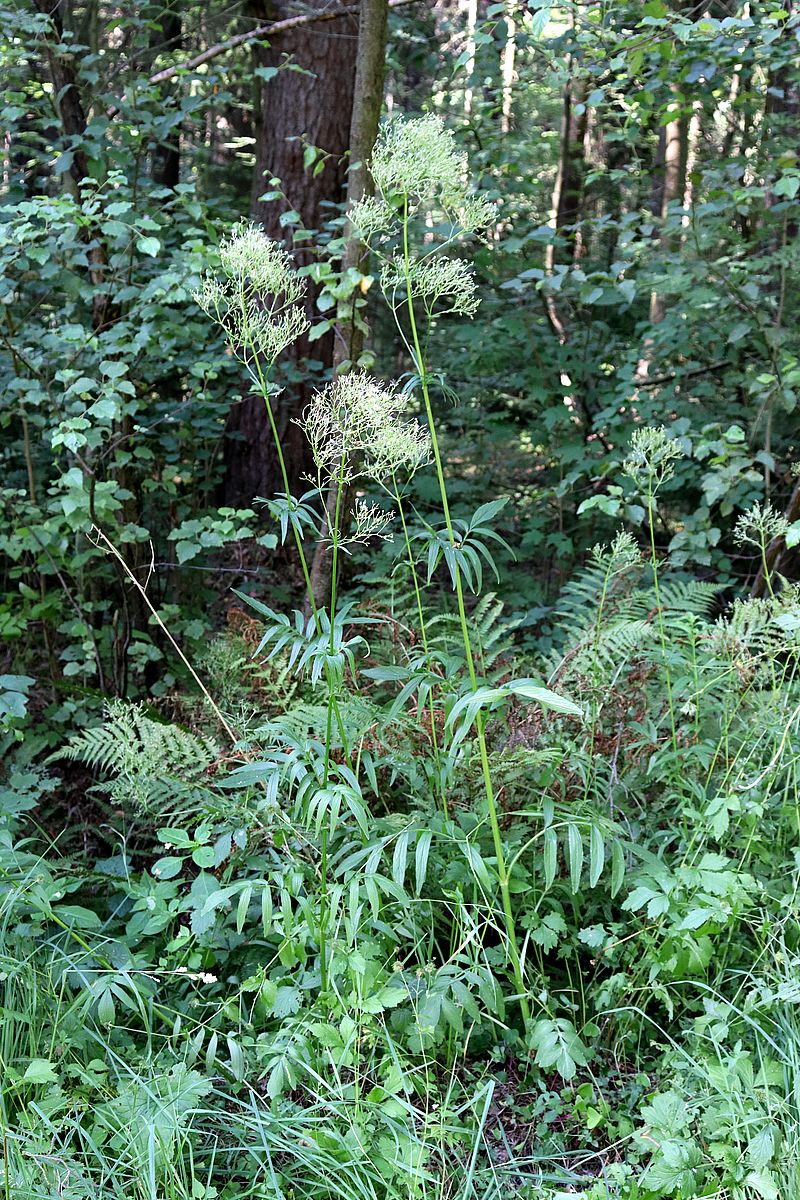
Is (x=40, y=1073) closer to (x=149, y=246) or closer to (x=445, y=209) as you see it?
(x=445, y=209)

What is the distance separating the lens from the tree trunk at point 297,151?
4820 millimetres

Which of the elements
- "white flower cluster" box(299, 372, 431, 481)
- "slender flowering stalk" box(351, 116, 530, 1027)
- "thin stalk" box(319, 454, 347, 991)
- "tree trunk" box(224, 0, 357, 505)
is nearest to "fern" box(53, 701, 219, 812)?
"thin stalk" box(319, 454, 347, 991)

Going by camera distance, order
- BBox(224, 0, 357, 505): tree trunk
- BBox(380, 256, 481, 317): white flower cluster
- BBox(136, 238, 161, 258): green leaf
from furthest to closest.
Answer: BBox(224, 0, 357, 505): tree trunk, BBox(136, 238, 161, 258): green leaf, BBox(380, 256, 481, 317): white flower cluster

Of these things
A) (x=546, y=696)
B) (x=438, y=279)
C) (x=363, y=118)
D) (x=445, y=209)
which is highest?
(x=363, y=118)

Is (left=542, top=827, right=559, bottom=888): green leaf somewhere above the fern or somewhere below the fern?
above

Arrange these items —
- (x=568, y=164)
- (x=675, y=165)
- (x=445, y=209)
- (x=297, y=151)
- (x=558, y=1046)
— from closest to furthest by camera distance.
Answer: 1. (x=558, y=1046)
2. (x=445, y=209)
3. (x=297, y=151)
4. (x=675, y=165)
5. (x=568, y=164)

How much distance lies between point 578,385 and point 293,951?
4.12 meters

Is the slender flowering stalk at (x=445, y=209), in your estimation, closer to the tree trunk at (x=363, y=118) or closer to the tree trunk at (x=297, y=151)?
the tree trunk at (x=363, y=118)

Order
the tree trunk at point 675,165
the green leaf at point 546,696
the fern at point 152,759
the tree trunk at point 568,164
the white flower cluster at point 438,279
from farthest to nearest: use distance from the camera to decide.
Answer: the tree trunk at point 675,165 < the tree trunk at point 568,164 < the fern at point 152,759 < the white flower cluster at point 438,279 < the green leaf at point 546,696

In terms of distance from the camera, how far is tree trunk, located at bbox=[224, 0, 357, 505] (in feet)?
15.8

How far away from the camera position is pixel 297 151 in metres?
4.90

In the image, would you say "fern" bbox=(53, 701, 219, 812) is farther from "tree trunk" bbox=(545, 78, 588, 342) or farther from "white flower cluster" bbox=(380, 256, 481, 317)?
"tree trunk" bbox=(545, 78, 588, 342)

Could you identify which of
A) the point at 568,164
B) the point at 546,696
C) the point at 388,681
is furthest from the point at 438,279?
the point at 568,164

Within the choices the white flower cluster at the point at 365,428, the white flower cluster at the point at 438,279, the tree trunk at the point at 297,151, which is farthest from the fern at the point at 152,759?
the tree trunk at the point at 297,151
